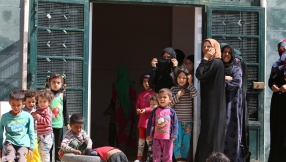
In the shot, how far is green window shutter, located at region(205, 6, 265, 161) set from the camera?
8.09 m

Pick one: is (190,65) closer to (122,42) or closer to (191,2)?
(191,2)

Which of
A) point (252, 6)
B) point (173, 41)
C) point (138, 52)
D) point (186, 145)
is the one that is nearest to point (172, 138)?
point (186, 145)

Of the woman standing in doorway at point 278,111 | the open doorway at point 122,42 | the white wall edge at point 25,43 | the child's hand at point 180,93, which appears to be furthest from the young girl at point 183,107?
the open doorway at point 122,42

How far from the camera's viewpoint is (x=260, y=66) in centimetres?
814

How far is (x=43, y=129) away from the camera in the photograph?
7.22 m

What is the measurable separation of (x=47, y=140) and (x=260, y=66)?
2.90 m

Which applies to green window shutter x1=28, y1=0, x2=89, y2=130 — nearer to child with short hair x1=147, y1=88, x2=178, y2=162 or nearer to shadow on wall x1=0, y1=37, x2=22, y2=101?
shadow on wall x1=0, y1=37, x2=22, y2=101

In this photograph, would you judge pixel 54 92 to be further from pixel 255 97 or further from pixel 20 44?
pixel 255 97

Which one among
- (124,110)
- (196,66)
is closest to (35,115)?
(196,66)

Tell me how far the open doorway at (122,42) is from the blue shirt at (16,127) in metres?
4.60

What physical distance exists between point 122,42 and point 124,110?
2.47 m

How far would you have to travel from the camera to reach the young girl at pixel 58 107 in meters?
7.41

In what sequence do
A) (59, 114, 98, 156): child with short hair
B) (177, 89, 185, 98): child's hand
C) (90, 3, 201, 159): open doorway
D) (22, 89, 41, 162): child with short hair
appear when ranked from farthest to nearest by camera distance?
(90, 3, 201, 159): open doorway, (177, 89, 185, 98): child's hand, (22, 89, 41, 162): child with short hair, (59, 114, 98, 156): child with short hair

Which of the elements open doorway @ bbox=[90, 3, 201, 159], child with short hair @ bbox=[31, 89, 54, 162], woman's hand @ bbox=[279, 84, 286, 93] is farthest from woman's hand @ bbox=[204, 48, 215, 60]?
open doorway @ bbox=[90, 3, 201, 159]
